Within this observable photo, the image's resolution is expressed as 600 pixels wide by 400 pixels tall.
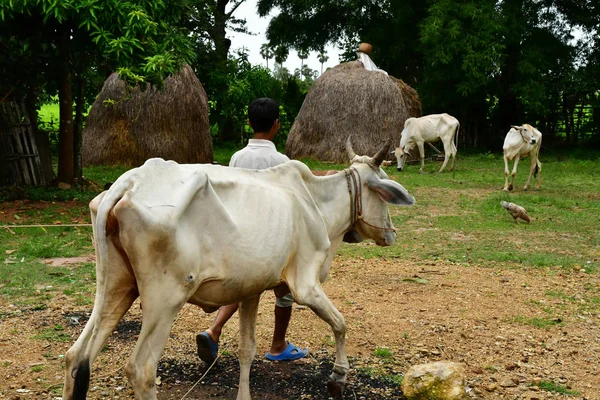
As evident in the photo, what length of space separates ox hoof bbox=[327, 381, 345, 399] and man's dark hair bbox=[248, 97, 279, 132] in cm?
154

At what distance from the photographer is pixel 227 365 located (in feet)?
15.3

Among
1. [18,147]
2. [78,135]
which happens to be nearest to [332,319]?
[78,135]

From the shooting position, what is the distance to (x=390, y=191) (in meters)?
4.41

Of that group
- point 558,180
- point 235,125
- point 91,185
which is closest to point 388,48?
point 235,125

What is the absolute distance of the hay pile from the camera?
1930 cm

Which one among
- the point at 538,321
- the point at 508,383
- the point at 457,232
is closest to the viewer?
the point at 508,383

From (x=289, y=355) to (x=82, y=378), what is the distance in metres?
1.77

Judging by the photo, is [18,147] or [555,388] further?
[18,147]

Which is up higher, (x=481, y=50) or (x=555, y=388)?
(x=481, y=50)

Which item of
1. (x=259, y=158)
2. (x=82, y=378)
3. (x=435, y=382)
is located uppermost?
(x=259, y=158)

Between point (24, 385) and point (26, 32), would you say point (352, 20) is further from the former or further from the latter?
point (24, 385)

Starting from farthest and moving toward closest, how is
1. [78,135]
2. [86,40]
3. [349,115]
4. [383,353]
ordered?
[349,115] → [78,135] → [86,40] → [383,353]

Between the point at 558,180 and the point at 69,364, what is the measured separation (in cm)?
1410

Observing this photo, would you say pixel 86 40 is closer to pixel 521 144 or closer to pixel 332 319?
pixel 332 319
